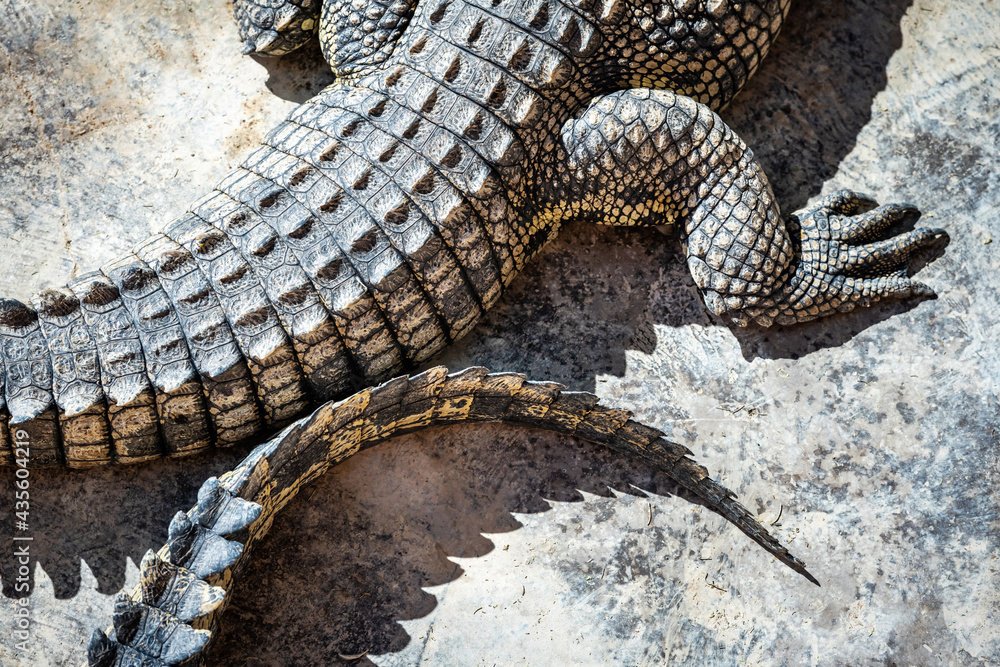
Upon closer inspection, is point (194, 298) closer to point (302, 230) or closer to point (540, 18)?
point (302, 230)

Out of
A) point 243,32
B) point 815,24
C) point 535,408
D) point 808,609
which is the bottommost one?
point 808,609

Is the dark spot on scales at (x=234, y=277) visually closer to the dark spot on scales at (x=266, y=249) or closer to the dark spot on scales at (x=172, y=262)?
the dark spot on scales at (x=266, y=249)

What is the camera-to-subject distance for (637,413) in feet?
12.2

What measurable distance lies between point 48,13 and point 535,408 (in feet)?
10.5

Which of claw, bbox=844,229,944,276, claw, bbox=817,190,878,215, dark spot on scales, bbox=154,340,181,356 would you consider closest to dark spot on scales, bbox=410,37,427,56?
dark spot on scales, bbox=154,340,181,356

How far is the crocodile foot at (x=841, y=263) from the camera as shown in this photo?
365cm

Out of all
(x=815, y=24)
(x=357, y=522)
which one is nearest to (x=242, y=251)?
(x=357, y=522)

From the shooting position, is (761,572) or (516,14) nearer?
(516,14)

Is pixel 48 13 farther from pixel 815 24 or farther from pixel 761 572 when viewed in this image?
pixel 761 572

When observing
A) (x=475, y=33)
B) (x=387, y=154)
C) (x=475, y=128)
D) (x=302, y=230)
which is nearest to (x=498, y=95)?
(x=475, y=128)

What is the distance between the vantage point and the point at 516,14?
3.27 metres

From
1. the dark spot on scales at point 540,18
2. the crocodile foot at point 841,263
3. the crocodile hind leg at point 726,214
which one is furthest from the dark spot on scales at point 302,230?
the crocodile foot at point 841,263

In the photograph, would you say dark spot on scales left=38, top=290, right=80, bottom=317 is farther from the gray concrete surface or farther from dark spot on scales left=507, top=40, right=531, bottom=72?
dark spot on scales left=507, top=40, right=531, bottom=72

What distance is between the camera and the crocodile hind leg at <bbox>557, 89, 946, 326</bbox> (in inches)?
134
